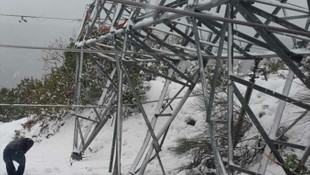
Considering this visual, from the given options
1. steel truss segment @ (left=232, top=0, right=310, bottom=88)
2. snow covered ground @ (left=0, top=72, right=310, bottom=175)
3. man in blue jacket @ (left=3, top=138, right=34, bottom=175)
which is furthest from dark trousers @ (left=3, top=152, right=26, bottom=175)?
steel truss segment @ (left=232, top=0, right=310, bottom=88)

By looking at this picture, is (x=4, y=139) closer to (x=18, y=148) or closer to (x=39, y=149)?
(x=39, y=149)

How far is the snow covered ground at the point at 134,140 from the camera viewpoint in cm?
→ 755

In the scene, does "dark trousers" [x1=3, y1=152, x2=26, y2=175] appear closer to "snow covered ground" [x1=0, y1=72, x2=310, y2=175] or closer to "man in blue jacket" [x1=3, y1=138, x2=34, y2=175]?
"man in blue jacket" [x1=3, y1=138, x2=34, y2=175]

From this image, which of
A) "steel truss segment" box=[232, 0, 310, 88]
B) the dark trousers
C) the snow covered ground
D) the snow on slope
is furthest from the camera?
the snow on slope

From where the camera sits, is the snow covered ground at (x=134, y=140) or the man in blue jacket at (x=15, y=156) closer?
the snow covered ground at (x=134, y=140)

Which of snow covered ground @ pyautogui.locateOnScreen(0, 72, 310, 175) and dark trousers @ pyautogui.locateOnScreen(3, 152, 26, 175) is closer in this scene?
snow covered ground @ pyautogui.locateOnScreen(0, 72, 310, 175)

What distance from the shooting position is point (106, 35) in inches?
281

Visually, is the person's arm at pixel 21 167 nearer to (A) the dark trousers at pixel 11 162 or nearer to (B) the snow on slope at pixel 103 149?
(A) the dark trousers at pixel 11 162

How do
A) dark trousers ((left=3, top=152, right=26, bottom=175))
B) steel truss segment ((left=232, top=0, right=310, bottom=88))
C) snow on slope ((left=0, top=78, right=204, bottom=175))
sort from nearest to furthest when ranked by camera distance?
1. steel truss segment ((left=232, top=0, right=310, bottom=88))
2. dark trousers ((left=3, top=152, right=26, bottom=175))
3. snow on slope ((left=0, top=78, right=204, bottom=175))

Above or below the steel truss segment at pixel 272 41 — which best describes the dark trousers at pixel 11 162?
below

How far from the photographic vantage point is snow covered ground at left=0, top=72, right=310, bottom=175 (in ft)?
24.8

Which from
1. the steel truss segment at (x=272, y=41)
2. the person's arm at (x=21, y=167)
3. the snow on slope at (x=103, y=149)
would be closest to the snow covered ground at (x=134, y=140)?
the snow on slope at (x=103, y=149)

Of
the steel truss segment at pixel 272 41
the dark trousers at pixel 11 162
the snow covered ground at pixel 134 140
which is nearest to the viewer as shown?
the steel truss segment at pixel 272 41

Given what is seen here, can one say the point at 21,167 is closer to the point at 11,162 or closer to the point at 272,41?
the point at 11,162
